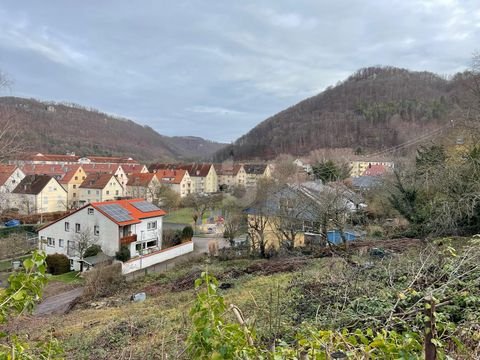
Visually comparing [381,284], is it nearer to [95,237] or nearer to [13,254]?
[95,237]

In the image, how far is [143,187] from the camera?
51.9 m

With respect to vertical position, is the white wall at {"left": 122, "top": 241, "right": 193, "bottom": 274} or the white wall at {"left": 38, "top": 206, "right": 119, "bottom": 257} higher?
the white wall at {"left": 38, "top": 206, "right": 119, "bottom": 257}

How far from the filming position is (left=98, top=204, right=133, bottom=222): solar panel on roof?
82.1 ft

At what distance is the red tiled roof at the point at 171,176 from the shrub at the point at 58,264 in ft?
119

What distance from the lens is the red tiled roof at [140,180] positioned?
52656 mm

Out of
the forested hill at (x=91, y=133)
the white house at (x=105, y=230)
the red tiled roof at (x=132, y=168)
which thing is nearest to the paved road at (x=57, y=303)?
the white house at (x=105, y=230)

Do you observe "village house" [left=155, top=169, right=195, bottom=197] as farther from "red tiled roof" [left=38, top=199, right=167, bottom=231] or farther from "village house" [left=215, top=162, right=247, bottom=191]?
"red tiled roof" [left=38, top=199, right=167, bottom=231]

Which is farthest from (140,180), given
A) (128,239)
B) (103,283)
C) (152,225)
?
(103,283)

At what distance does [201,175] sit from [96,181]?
26.3 metres

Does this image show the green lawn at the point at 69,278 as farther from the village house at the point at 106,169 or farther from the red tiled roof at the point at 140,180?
the village house at the point at 106,169

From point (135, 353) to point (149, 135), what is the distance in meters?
159

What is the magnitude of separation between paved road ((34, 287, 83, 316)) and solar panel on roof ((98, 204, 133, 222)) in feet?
23.4

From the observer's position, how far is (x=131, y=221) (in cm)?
2553

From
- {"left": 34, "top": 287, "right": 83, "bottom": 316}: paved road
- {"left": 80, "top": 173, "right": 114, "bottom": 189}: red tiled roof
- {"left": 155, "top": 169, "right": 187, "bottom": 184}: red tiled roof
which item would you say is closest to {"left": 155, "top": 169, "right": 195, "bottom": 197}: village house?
{"left": 155, "top": 169, "right": 187, "bottom": 184}: red tiled roof
